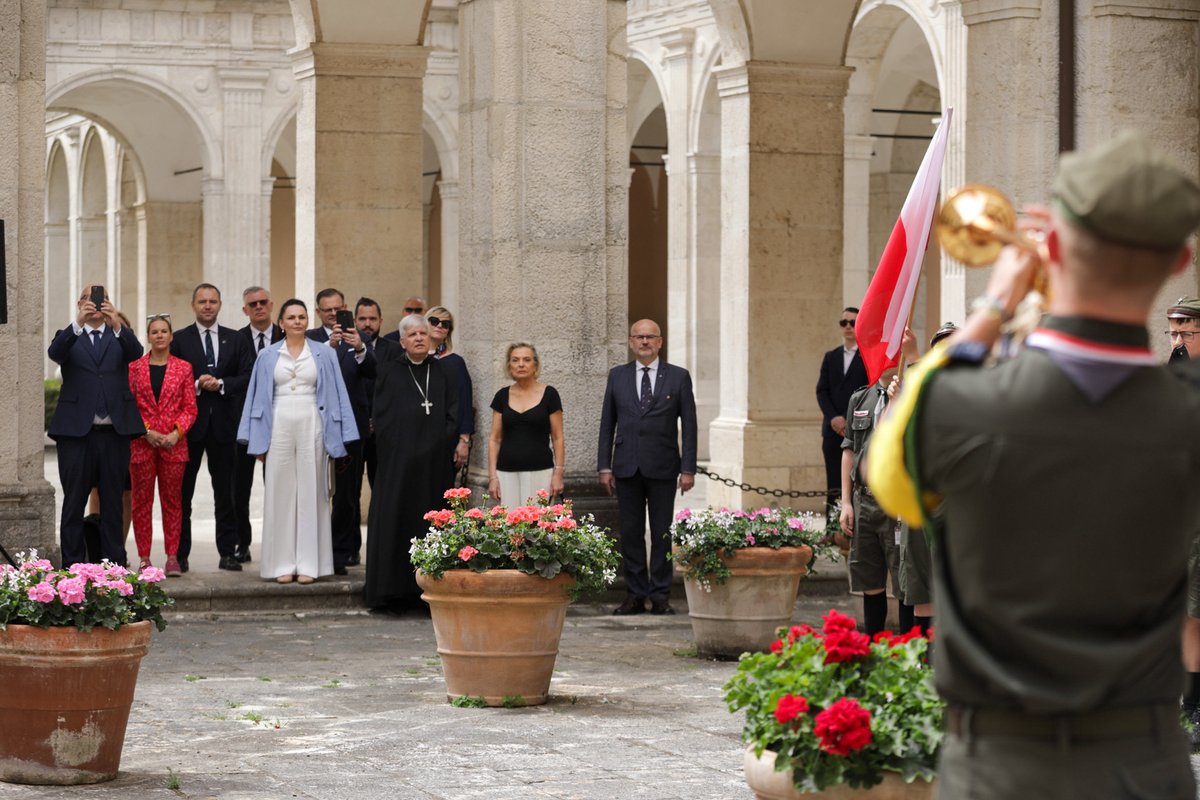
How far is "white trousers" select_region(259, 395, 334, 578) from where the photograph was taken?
11.9 m

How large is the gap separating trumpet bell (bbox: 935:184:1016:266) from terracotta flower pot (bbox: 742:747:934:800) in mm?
1769

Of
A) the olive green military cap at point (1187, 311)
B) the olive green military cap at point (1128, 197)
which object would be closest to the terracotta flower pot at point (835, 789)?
the olive green military cap at point (1128, 197)

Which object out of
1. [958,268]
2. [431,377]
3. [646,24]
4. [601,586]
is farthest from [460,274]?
[646,24]

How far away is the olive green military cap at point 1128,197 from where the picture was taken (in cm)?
276

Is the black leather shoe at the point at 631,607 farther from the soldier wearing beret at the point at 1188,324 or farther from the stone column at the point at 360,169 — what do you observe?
the soldier wearing beret at the point at 1188,324

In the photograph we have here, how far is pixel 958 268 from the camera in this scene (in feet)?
53.8

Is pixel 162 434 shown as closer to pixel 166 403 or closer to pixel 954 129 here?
pixel 166 403

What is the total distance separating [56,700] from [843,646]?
3.18 metres

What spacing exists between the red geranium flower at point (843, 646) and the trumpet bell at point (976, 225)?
1.88 m

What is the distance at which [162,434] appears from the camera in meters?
12.1

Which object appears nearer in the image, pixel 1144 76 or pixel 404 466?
pixel 404 466

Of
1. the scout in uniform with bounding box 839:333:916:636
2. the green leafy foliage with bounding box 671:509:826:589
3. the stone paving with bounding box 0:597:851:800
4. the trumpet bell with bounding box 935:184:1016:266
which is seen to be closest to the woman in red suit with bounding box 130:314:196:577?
the stone paving with bounding box 0:597:851:800

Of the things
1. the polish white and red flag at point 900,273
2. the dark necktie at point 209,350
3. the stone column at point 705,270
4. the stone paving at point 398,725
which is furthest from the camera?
the stone column at point 705,270

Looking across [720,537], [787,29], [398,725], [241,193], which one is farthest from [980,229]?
[241,193]
